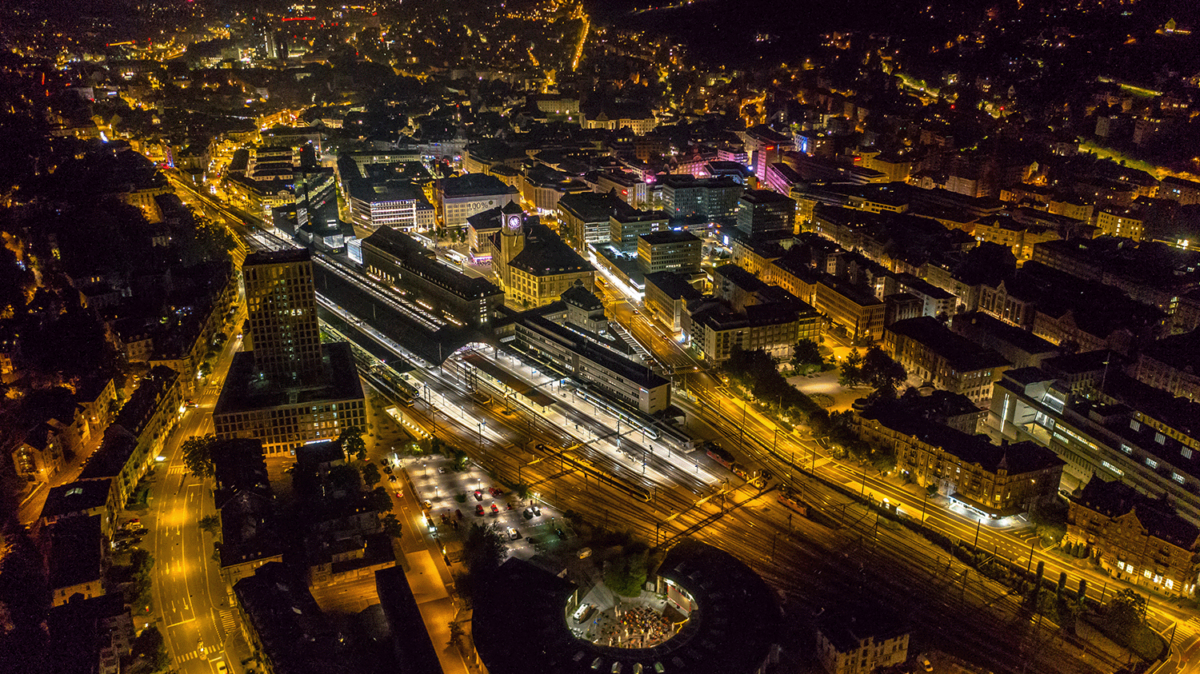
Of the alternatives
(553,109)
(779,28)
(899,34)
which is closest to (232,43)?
(553,109)

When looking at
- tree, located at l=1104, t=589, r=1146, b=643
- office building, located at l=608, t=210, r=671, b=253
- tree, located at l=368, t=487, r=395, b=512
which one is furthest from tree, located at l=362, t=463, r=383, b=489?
office building, located at l=608, t=210, r=671, b=253

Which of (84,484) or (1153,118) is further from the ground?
(1153,118)

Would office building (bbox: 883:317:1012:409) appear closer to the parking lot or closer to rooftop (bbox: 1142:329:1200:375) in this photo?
rooftop (bbox: 1142:329:1200:375)

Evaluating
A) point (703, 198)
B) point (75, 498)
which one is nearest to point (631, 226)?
point (703, 198)

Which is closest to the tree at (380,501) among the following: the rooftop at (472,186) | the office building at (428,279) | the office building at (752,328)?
the office building at (428,279)

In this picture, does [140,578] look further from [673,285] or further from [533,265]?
[673,285]

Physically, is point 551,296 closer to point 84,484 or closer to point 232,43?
point 84,484
